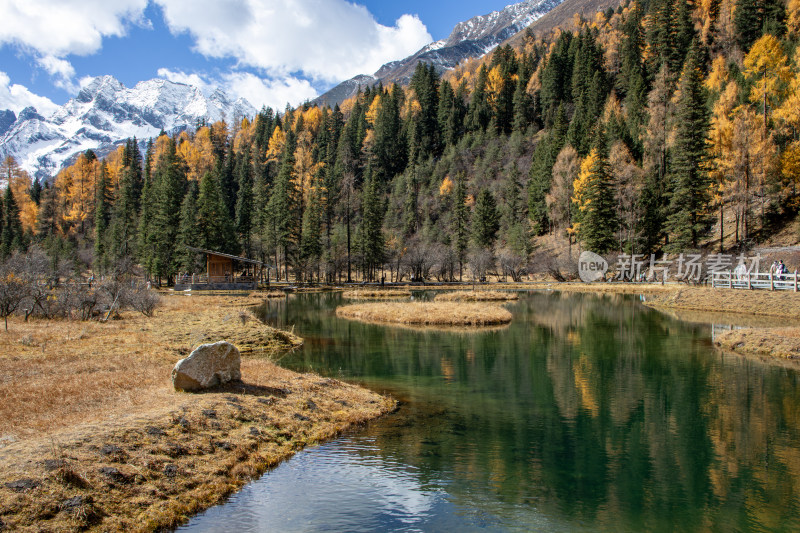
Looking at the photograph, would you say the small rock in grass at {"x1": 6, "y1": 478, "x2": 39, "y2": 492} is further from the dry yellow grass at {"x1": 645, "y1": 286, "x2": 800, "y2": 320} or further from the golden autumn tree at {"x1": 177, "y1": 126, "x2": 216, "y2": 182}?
the golden autumn tree at {"x1": 177, "y1": 126, "x2": 216, "y2": 182}

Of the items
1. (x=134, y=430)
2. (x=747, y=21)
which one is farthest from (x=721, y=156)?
(x=134, y=430)

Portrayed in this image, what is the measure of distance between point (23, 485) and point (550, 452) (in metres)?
9.71

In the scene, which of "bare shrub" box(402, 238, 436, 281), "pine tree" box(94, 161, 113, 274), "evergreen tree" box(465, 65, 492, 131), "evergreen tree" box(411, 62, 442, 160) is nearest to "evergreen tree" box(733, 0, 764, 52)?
"evergreen tree" box(465, 65, 492, 131)

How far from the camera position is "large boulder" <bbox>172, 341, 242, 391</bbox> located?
42.7 feet

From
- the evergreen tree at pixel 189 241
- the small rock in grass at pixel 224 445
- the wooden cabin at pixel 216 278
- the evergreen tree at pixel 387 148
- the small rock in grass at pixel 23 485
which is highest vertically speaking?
the evergreen tree at pixel 387 148

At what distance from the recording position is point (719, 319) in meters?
34.5

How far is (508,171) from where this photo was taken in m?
96.4

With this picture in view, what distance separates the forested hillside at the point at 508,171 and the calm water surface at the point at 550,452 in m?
44.2

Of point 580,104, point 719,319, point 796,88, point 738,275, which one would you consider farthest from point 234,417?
point 580,104

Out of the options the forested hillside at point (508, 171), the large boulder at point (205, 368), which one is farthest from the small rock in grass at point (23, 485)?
the forested hillside at point (508, 171)

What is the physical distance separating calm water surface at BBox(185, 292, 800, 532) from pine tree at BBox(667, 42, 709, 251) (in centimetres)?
3798

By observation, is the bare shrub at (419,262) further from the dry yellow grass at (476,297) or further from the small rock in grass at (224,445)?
the small rock in grass at (224,445)

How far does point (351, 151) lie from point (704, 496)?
119m

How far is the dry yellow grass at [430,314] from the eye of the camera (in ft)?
112
